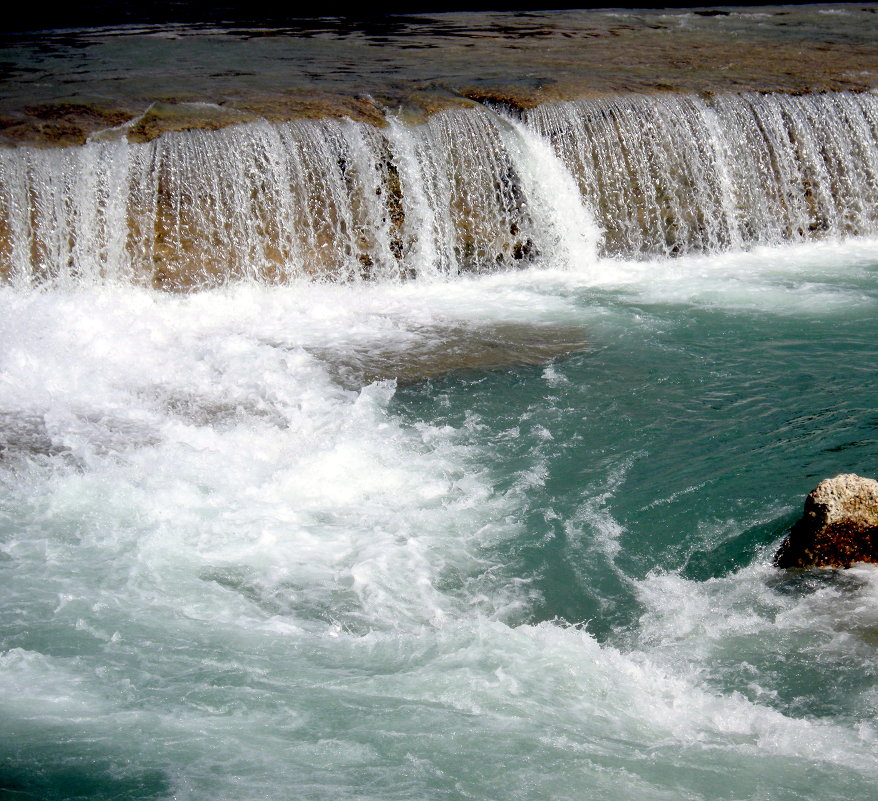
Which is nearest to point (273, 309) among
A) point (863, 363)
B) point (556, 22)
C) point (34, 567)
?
point (34, 567)

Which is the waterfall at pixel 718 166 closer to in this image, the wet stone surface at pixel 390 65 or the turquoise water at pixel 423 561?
the wet stone surface at pixel 390 65

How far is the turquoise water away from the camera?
11.5 ft

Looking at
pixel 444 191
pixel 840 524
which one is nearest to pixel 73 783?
pixel 840 524

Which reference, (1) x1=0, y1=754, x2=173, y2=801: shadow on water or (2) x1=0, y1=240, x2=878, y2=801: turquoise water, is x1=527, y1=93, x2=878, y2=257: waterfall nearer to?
(2) x1=0, y1=240, x2=878, y2=801: turquoise water

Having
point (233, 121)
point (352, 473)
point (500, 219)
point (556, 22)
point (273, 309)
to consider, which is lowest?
point (352, 473)

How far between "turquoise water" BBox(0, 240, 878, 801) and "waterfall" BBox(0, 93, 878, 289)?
0.75 metres

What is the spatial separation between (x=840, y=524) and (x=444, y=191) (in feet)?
18.1

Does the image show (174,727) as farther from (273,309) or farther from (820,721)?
(273,309)

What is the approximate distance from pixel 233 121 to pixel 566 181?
9.71 feet

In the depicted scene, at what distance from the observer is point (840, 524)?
13.9 ft

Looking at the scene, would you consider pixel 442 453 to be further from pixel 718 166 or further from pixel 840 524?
pixel 718 166

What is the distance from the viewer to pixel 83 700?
3.79 m

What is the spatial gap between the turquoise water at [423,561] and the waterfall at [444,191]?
29.6 inches

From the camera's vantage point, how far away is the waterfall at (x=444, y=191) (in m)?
8.16
